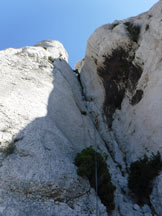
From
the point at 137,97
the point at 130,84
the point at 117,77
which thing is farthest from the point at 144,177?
the point at 117,77

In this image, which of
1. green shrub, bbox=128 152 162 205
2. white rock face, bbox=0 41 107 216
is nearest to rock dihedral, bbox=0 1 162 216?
white rock face, bbox=0 41 107 216

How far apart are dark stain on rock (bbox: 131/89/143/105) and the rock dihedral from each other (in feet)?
0.25

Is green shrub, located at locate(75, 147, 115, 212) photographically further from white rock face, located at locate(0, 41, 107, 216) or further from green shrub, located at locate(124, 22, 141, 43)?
green shrub, located at locate(124, 22, 141, 43)

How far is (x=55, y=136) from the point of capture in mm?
12945

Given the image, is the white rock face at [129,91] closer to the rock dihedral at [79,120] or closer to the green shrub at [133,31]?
the rock dihedral at [79,120]

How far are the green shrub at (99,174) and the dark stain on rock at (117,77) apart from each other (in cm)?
769

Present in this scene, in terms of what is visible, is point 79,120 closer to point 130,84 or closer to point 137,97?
point 137,97

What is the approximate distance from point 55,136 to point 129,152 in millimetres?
5581

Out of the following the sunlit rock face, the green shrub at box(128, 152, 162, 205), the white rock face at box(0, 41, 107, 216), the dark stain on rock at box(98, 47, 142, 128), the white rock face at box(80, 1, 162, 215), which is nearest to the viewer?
the white rock face at box(0, 41, 107, 216)

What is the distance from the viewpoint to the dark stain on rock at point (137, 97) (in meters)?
16.6

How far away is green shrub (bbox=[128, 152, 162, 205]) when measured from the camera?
11.8 metres

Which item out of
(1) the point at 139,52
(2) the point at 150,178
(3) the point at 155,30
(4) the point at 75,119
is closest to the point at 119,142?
(4) the point at 75,119

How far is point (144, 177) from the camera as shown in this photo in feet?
39.0

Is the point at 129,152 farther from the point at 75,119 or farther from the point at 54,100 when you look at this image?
the point at 54,100
